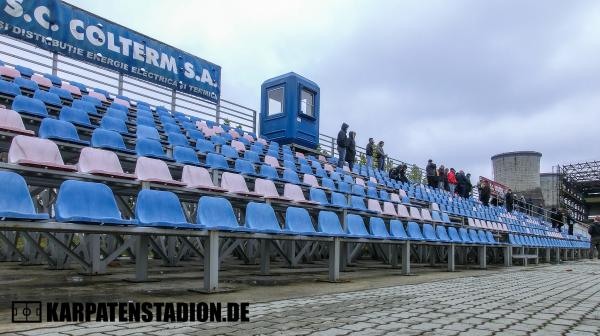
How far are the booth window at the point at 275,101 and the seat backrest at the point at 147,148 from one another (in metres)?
9.60

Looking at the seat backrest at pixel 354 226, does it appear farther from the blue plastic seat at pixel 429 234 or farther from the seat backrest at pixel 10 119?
the seat backrest at pixel 10 119

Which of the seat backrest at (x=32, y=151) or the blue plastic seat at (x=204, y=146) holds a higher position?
the blue plastic seat at (x=204, y=146)

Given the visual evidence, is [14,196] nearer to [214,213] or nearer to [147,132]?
[214,213]

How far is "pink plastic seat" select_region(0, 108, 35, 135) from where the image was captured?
21.3 feet

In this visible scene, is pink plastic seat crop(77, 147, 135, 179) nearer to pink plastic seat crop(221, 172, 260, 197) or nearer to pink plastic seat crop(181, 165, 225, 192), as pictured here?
pink plastic seat crop(181, 165, 225, 192)

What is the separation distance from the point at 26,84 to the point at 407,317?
997cm

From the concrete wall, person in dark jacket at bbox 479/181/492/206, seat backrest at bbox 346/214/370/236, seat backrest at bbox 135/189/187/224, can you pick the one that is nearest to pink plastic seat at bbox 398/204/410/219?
seat backrest at bbox 346/214/370/236

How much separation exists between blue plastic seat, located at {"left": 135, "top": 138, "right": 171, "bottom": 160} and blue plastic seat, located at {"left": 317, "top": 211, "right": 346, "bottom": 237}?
298 cm

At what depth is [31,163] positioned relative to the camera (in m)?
5.37

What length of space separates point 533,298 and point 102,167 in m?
5.77

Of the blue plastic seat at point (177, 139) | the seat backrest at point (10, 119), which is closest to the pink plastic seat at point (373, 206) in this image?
the blue plastic seat at point (177, 139)

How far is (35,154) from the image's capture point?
575 centimetres

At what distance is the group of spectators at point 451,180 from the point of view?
22.5 metres

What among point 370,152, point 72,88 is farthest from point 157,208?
point 370,152
